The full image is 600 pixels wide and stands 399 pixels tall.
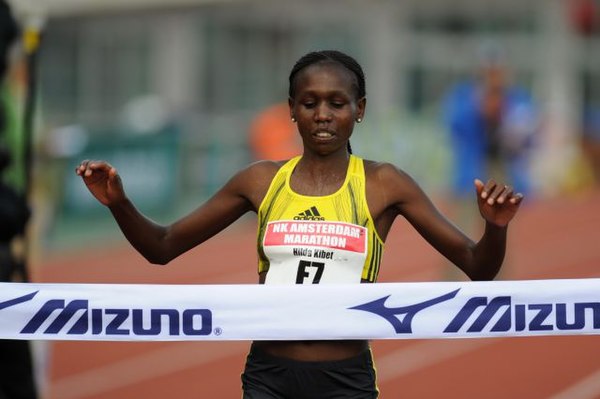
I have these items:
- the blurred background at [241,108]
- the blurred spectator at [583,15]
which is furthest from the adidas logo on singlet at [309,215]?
the blurred spectator at [583,15]

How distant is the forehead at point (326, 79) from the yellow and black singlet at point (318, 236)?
0.29m

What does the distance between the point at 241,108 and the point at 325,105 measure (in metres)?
26.0

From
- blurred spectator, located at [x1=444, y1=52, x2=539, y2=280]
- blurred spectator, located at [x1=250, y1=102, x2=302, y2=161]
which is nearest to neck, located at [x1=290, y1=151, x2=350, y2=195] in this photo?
blurred spectator, located at [x1=444, y1=52, x2=539, y2=280]

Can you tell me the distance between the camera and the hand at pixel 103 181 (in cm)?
396

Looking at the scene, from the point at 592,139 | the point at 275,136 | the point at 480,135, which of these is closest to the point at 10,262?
the point at 480,135

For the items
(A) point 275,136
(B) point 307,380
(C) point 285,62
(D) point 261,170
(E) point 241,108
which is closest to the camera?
(B) point 307,380

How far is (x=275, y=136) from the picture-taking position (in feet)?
75.5

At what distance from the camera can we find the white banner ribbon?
160 inches

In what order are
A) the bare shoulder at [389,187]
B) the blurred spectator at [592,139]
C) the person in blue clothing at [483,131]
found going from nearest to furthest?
the bare shoulder at [389,187] → the person in blue clothing at [483,131] → the blurred spectator at [592,139]

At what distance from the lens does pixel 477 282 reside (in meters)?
4.08

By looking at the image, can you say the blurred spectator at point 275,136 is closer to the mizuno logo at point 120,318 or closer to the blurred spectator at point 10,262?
the blurred spectator at point 10,262

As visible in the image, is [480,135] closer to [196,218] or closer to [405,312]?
[405,312]

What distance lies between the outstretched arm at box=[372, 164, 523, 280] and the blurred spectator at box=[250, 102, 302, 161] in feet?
59.8

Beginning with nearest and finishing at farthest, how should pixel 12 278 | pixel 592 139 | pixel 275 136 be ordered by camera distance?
pixel 12 278 < pixel 275 136 < pixel 592 139
